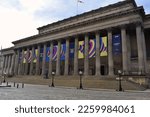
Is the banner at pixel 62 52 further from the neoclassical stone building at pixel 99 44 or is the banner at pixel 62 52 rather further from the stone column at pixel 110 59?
the stone column at pixel 110 59

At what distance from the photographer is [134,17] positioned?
113 feet

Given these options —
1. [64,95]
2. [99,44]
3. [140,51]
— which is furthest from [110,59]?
[64,95]

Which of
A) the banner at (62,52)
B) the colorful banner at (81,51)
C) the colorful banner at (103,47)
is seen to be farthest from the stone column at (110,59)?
→ the banner at (62,52)

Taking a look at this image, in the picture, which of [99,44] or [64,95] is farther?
[99,44]

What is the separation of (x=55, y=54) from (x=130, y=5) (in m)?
23.8

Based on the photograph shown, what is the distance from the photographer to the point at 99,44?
38.1m

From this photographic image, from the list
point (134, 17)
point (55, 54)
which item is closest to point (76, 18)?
point (55, 54)

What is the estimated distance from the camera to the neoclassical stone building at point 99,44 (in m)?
35.1

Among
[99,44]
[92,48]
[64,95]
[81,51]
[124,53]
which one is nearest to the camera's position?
[64,95]

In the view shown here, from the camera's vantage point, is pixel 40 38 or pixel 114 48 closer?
pixel 114 48

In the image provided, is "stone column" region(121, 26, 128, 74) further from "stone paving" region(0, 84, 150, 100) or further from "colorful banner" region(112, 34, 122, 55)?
"stone paving" region(0, 84, 150, 100)

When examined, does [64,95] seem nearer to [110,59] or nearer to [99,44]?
[110,59]

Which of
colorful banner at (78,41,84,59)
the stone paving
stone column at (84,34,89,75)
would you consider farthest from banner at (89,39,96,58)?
the stone paving

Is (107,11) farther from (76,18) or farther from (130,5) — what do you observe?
(76,18)
